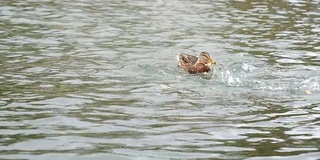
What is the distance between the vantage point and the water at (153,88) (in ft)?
25.8

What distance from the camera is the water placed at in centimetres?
785

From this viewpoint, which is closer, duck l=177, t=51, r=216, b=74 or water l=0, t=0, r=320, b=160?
water l=0, t=0, r=320, b=160

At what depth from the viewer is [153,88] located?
10945 mm

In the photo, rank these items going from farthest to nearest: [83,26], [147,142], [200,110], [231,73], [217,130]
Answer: [83,26] < [231,73] < [200,110] < [217,130] < [147,142]

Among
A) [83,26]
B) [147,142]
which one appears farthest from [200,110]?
[83,26]

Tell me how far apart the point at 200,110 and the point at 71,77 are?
2982 millimetres

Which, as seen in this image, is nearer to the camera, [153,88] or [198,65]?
[153,88]

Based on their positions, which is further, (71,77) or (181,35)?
(181,35)

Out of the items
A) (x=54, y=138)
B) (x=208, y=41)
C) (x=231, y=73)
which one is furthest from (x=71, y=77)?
(x=208, y=41)

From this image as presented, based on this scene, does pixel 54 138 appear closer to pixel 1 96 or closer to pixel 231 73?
pixel 1 96

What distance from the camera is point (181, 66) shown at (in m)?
12.8

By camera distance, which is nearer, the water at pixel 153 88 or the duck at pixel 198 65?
the water at pixel 153 88

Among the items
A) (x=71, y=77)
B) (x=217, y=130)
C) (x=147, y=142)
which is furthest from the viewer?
(x=71, y=77)

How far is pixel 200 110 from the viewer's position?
9.47 metres
